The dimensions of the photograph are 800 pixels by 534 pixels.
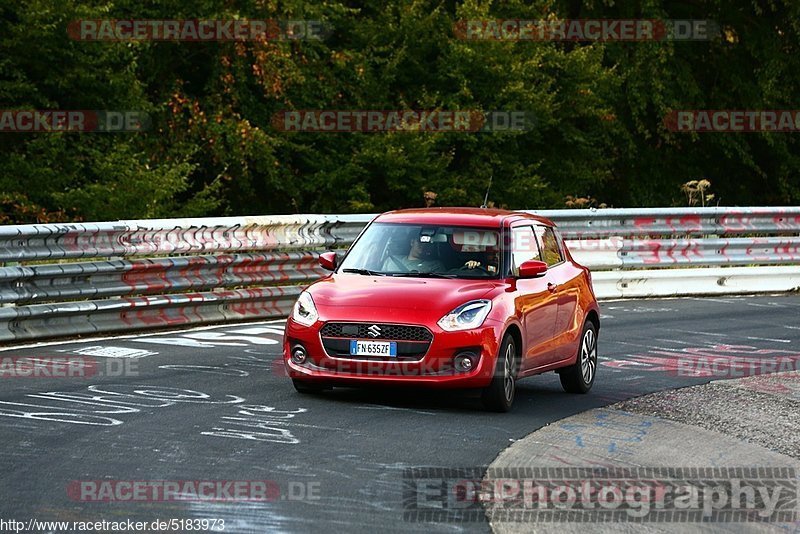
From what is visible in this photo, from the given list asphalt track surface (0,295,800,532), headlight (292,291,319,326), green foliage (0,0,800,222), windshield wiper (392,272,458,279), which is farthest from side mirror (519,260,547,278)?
green foliage (0,0,800,222)

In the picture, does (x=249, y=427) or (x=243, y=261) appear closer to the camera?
(x=249, y=427)

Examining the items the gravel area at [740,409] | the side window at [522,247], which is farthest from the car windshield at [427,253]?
the gravel area at [740,409]

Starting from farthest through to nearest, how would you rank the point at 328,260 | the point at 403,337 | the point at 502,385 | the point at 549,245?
the point at 549,245
the point at 328,260
the point at 502,385
the point at 403,337

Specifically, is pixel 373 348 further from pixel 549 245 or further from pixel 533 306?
pixel 549 245

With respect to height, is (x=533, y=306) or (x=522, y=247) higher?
(x=522, y=247)

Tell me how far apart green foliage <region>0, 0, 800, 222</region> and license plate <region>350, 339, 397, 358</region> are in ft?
52.7

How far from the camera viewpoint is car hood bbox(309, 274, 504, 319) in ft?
39.5

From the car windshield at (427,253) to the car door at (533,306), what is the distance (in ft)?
0.74

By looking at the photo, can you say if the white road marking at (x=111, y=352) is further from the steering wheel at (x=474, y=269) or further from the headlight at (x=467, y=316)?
the headlight at (x=467, y=316)

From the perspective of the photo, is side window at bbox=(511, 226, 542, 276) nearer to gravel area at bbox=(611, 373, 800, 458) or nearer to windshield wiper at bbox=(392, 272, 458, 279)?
windshield wiper at bbox=(392, 272, 458, 279)

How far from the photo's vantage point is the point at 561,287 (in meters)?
13.5

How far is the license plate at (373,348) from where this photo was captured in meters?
11.9

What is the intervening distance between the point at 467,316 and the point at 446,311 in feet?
0.56

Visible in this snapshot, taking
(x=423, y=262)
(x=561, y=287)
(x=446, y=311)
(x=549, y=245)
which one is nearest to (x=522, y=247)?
(x=561, y=287)
